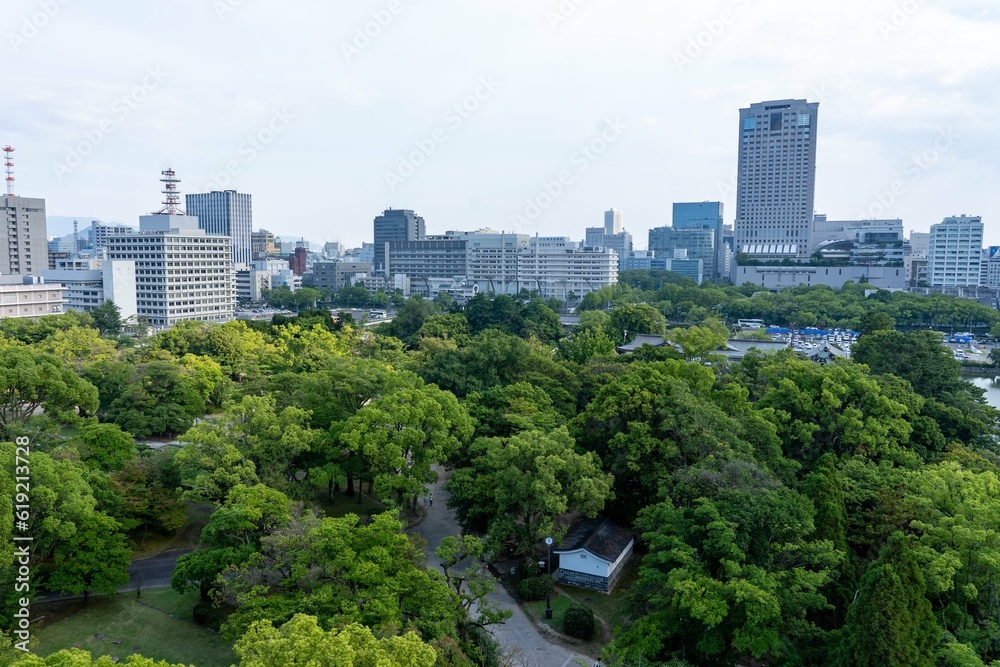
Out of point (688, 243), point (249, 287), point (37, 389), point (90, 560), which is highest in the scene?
point (688, 243)

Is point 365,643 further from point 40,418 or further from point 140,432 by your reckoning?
point 140,432

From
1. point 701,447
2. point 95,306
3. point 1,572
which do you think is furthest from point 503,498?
point 95,306

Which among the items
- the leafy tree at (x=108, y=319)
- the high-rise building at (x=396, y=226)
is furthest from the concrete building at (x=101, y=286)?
the high-rise building at (x=396, y=226)

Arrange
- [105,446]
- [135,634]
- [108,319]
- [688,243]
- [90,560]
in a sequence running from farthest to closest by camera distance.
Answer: [688,243] → [108,319] → [105,446] → [90,560] → [135,634]

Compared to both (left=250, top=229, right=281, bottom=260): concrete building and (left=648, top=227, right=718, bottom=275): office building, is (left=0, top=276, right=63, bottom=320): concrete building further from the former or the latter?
(left=648, top=227, right=718, bottom=275): office building

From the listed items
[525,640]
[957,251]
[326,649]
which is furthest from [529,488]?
[957,251]

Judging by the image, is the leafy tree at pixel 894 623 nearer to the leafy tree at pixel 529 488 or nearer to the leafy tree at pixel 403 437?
the leafy tree at pixel 529 488

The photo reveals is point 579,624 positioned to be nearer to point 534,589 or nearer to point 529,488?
point 534,589
